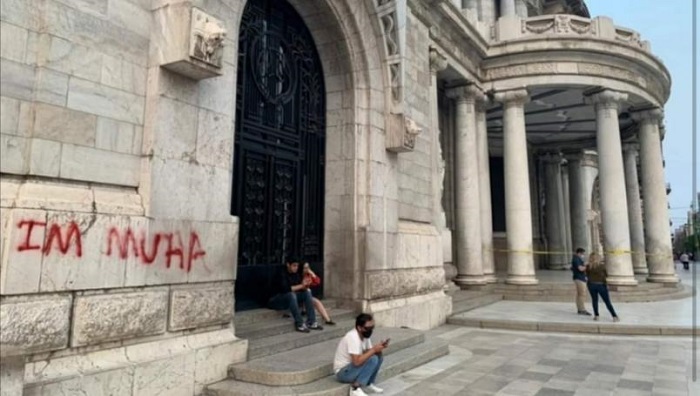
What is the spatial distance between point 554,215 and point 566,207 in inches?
101

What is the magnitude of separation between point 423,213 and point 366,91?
348cm

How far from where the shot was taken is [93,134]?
17.3 feet

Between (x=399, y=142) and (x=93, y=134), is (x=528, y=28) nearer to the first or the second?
(x=399, y=142)

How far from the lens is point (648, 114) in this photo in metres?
20.3

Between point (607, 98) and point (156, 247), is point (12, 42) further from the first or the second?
point (607, 98)

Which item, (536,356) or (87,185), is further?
(536,356)

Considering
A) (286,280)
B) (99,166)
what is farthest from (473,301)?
(99,166)

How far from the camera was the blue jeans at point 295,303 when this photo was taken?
25.6 ft

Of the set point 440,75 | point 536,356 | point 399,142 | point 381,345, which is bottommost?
point 536,356

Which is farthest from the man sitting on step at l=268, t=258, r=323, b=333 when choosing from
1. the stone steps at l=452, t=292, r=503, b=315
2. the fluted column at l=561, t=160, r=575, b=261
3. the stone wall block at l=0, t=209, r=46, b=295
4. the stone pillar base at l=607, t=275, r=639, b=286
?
the fluted column at l=561, t=160, r=575, b=261

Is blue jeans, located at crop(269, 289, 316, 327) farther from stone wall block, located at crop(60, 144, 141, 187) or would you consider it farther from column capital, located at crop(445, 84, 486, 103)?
column capital, located at crop(445, 84, 486, 103)

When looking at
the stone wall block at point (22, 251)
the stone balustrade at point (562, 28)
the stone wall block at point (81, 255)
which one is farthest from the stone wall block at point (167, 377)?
the stone balustrade at point (562, 28)

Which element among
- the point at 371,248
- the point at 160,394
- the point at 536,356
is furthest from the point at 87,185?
the point at 536,356

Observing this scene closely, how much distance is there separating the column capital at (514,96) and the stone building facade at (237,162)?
8 cm
